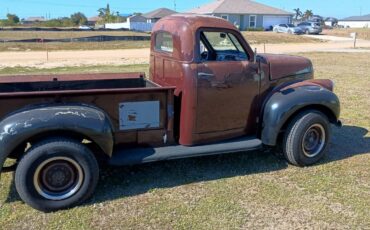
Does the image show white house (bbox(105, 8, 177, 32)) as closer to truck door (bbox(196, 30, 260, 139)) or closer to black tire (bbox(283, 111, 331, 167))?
truck door (bbox(196, 30, 260, 139))

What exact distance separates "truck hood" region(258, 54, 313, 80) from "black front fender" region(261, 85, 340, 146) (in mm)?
261

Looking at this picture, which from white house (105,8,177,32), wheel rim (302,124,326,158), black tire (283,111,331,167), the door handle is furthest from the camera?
white house (105,8,177,32)

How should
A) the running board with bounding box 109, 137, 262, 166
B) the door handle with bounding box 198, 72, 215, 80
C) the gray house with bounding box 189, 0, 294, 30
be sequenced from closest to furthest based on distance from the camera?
the running board with bounding box 109, 137, 262, 166, the door handle with bounding box 198, 72, 215, 80, the gray house with bounding box 189, 0, 294, 30

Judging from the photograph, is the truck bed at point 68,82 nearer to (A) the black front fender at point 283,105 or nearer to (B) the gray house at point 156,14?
Answer: (A) the black front fender at point 283,105

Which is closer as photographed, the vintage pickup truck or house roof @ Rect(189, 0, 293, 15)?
the vintage pickup truck

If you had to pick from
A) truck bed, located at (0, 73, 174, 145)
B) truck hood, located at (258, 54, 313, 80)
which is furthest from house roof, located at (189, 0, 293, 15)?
truck bed, located at (0, 73, 174, 145)

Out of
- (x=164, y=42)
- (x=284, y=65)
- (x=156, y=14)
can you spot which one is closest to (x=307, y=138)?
(x=284, y=65)

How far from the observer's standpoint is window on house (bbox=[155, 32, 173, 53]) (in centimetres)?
468

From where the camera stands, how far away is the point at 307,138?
16.4ft

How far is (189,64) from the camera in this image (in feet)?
14.1

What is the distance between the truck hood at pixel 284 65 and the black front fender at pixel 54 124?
212cm

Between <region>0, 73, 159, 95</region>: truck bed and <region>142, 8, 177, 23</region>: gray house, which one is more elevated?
<region>142, 8, 177, 23</region>: gray house

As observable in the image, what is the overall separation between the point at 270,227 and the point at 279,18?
2625 inches

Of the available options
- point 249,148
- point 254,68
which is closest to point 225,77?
point 254,68
